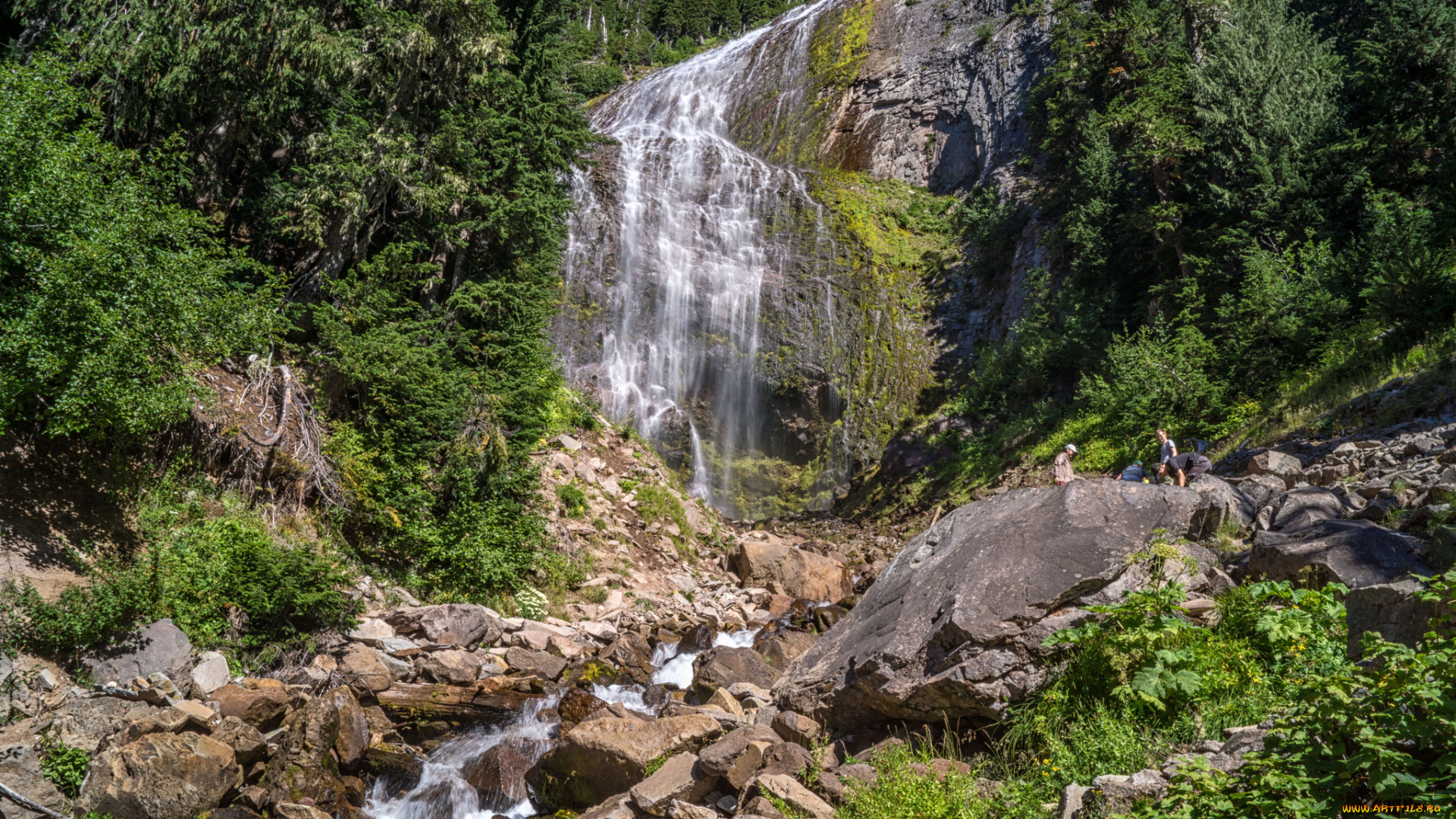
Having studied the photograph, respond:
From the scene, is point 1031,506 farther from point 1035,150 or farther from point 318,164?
point 1035,150

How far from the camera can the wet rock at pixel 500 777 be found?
723 centimetres

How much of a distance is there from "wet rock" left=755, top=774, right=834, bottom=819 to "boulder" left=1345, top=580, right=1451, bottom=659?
11.1ft

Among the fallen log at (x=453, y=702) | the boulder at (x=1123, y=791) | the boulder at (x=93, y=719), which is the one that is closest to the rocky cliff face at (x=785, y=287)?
the fallen log at (x=453, y=702)

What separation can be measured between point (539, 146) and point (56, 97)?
763 centimetres

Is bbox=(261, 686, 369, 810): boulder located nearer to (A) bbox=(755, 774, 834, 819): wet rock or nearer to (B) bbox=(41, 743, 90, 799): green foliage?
(B) bbox=(41, 743, 90, 799): green foliage

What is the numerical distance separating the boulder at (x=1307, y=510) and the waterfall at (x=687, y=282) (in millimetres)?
16870

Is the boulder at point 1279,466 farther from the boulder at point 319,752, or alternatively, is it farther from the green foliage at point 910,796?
the boulder at point 319,752

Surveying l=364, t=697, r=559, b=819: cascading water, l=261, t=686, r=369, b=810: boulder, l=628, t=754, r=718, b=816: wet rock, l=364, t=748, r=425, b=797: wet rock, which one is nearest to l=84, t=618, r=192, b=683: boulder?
l=261, t=686, r=369, b=810: boulder

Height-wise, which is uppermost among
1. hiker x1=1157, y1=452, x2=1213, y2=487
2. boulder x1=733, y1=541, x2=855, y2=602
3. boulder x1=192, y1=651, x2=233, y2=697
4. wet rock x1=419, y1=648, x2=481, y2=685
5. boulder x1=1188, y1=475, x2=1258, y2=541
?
boulder x1=1188, y1=475, x2=1258, y2=541

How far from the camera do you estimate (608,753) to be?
6.82 meters

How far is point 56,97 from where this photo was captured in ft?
27.8

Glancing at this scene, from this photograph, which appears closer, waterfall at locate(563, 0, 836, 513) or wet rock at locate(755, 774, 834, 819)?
wet rock at locate(755, 774, 834, 819)

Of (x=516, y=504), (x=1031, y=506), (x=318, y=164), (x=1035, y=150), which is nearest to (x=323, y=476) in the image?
Result: (x=516, y=504)

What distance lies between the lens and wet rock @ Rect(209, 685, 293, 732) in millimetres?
7250
